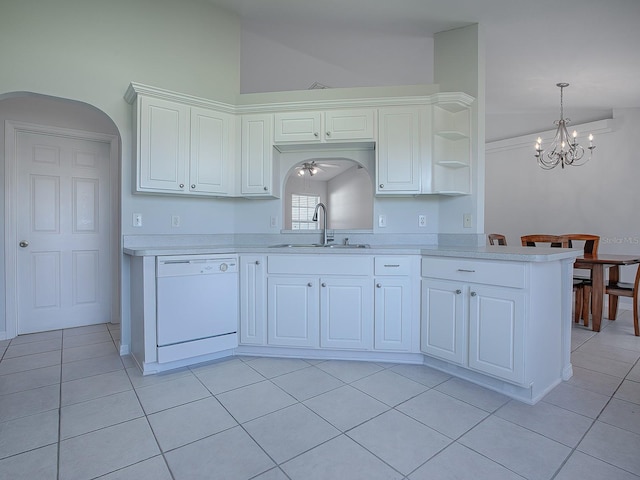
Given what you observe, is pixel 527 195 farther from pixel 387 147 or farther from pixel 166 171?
pixel 166 171

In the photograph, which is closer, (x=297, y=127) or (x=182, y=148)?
(x=182, y=148)

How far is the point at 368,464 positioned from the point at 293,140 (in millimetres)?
2385

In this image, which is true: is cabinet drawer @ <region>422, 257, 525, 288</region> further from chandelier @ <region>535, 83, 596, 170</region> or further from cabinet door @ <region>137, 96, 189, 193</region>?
chandelier @ <region>535, 83, 596, 170</region>

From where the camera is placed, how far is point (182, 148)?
2693mm

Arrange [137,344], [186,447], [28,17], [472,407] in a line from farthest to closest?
1. [137,344]
2. [28,17]
3. [472,407]
4. [186,447]

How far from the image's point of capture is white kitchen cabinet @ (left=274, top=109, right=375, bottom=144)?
2812 millimetres

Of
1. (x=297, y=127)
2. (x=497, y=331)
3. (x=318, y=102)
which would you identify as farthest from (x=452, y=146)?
(x=497, y=331)

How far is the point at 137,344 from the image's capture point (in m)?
2.49

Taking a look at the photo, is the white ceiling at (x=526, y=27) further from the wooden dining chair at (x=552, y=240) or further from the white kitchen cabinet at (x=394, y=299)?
the white kitchen cabinet at (x=394, y=299)

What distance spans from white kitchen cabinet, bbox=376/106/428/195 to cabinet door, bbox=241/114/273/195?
3.10ft

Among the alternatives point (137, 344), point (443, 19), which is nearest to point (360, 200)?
point (443, 19)

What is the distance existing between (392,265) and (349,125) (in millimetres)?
1259

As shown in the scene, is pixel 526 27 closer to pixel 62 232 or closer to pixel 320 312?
pixel 320 312

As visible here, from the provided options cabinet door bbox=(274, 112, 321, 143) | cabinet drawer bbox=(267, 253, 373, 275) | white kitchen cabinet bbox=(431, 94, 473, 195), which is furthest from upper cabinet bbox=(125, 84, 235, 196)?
white kitchen cabinet bbox=(431, 94, 473, 195)
